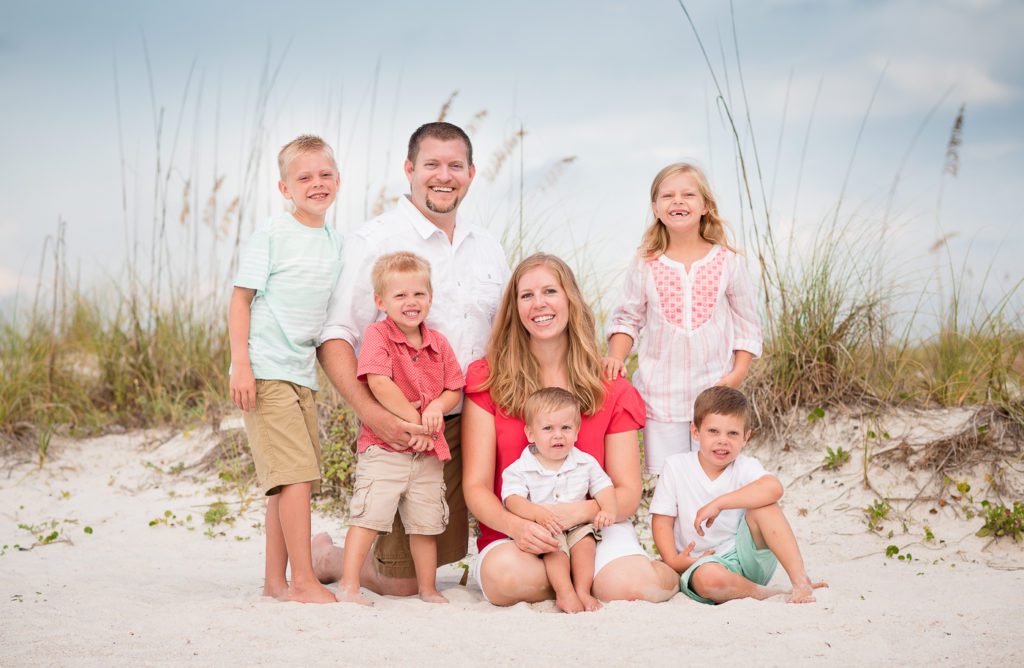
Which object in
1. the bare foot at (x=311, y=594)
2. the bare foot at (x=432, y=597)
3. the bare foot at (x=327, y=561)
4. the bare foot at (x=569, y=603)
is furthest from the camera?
the bare foot at (x=327, y=561)

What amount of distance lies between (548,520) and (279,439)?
1.12 metres

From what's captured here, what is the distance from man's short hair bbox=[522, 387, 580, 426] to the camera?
3.46m

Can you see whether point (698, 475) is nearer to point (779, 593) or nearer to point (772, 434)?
point (779, 593)

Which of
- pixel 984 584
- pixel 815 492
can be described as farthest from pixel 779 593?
pixel 815 492

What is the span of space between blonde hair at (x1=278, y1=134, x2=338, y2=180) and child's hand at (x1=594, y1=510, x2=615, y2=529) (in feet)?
5.66

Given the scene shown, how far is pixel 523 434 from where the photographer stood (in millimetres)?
3686

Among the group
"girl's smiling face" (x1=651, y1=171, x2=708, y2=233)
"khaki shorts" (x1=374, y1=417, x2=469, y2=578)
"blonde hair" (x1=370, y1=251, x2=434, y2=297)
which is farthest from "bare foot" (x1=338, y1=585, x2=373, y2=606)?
"girl's smiling face" (x1=651, y1=171, x2=708, y2=233)

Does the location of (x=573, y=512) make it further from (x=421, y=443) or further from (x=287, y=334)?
(x=287, y=334)

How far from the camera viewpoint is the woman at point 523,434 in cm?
354

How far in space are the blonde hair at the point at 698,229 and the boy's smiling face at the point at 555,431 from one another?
921mm

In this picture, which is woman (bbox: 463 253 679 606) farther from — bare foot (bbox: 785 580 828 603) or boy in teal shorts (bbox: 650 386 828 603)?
bare foot (bbox: 785 580 828 603)

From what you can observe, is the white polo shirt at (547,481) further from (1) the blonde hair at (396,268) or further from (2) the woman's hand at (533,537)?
(1) the blonde hair at (396,268)

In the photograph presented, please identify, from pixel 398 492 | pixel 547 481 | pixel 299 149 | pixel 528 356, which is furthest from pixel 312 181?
pixel 547 481

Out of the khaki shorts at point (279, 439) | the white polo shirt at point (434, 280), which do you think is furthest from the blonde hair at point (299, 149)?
the khaki shorts at point (279, 439)
